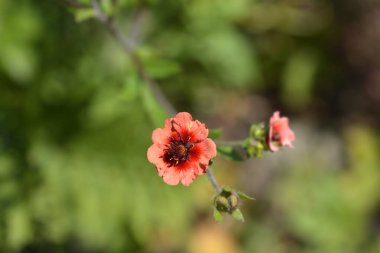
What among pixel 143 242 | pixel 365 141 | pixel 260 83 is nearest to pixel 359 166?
pixel 365 141

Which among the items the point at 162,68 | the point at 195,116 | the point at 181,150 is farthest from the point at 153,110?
the point at 195,116

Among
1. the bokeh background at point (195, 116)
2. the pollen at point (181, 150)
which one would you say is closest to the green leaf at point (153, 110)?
the bokeh background at point (195, 116)

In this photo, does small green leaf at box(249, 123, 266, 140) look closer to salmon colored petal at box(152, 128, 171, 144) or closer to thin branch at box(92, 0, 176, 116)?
salmon colored petal at box(152, 128, 171, 144)

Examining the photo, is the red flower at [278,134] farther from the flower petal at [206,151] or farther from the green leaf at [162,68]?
the green leaf at [162,68]

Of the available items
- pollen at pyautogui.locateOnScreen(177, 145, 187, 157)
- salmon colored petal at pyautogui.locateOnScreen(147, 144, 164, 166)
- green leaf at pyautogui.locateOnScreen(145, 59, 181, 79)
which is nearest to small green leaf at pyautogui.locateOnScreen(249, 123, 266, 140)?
pollen at pyautogui.locateOnScreen(177, 145, 187, 157)

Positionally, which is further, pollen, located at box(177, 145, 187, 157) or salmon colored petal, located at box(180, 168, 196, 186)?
pollen, located at box(177, 145, 187, 157)

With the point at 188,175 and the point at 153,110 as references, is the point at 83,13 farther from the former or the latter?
the point at 188,175
